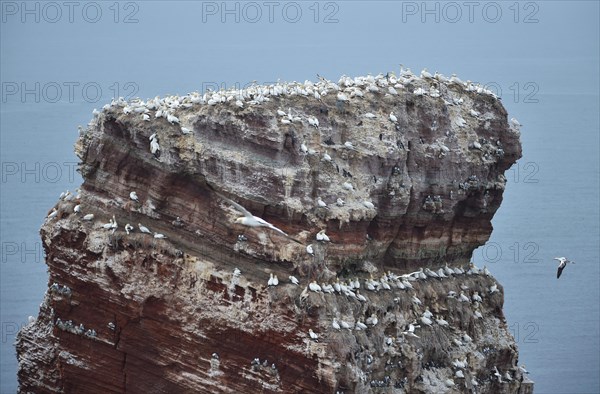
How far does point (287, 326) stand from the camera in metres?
65.6

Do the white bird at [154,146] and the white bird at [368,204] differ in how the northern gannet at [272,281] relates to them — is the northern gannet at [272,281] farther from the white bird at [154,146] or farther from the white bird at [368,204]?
the white bird at [154,146]

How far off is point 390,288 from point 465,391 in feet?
14.3

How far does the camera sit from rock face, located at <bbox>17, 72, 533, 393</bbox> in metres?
66.1

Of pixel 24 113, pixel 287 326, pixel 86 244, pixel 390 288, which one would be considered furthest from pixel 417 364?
pixel 24 113

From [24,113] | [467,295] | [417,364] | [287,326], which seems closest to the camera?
[287,326]

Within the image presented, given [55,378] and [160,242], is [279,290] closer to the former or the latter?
[160,242]

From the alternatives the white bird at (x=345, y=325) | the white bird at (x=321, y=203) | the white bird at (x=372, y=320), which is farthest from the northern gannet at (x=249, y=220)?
the white bird at (x=372, y=320)

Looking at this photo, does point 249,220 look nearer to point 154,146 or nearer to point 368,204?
point 154,146

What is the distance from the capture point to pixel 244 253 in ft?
217

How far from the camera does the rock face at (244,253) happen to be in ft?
217

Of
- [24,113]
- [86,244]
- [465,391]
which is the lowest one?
[465,391]

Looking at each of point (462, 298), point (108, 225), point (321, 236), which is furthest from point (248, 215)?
point (462, 298)

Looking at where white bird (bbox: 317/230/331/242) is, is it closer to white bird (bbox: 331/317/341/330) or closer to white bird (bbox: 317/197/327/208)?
white bird (bbox: 317/197/327/208)

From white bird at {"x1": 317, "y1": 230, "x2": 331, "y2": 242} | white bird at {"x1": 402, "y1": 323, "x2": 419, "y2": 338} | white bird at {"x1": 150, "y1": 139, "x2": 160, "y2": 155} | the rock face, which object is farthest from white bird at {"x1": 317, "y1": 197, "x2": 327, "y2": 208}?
white bird at {"x1": 402, "y1": 323, "x2": 419, "y2": 338}
